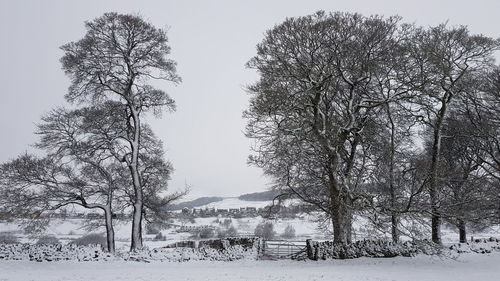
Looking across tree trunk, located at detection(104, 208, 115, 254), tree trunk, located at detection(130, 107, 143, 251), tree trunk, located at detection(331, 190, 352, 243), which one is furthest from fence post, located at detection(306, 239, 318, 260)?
tree trunk, located at detection(104, 208, 115, 254)

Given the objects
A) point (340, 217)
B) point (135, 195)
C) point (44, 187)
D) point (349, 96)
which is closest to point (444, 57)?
point (349, 96)

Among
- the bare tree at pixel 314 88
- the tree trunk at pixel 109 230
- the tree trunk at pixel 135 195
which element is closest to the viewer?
the bare tree at pixel 314 88

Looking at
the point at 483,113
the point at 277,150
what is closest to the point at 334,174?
the point at 277,150

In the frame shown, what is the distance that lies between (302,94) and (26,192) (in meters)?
14.1

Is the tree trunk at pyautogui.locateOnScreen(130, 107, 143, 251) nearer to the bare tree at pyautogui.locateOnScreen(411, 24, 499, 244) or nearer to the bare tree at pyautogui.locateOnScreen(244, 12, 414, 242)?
the bare tree at pyautogui.locateOnScreen(244, 12, 414, 242)

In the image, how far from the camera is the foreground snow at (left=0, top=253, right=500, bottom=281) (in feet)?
38.9

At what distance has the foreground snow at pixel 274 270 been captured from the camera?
1184 centimetres

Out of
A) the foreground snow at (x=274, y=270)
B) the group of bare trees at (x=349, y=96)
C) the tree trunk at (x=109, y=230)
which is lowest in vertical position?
the foreground snow at (x=274, y=270)

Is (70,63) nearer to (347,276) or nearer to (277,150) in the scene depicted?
(277,150)

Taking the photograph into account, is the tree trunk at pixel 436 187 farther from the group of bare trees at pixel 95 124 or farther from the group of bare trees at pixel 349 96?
the group of bare trees at pixel 95 124

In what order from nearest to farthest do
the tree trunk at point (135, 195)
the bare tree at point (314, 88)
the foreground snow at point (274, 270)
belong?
the foreground snow at point (274, 270), the bare tree at point (314, 88), the tree trunk at point (135, 195)

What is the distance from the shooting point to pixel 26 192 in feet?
56.8

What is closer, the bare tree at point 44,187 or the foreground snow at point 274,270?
the foreground snow at point 274,270

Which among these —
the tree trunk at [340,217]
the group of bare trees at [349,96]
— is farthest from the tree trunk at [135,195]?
the tree trunk at [340,217]
